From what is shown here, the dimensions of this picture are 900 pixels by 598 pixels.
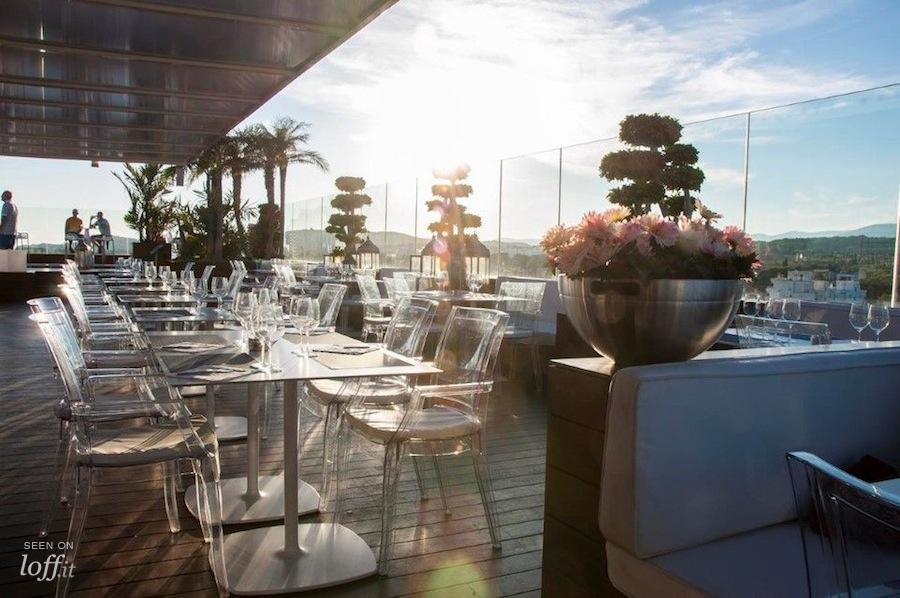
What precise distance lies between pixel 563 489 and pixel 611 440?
356 millimetres

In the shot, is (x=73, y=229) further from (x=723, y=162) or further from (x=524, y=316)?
(x=723, y=162)

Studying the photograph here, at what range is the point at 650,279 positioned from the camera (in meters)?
1.92

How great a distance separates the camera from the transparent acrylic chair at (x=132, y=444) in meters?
2.40

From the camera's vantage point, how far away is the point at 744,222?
702 centimetres

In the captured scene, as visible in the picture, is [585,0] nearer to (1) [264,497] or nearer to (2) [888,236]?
(2) [888,236]

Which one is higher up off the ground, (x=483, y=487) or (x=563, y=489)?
(x=563, y=489)

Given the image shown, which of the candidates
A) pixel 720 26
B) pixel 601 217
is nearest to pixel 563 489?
pixel 601 217

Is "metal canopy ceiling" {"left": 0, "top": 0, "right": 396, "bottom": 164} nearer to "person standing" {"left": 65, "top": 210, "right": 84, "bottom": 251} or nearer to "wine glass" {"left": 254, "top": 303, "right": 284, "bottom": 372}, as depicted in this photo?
"wine glass" {"left": 254, "top": 303, "right": 284, "bottom": 372}

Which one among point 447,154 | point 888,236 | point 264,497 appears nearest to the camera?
point 264,497

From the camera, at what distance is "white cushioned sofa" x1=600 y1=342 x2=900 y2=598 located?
174cm

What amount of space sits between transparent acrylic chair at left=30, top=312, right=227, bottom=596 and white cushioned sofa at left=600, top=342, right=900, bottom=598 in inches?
55.6

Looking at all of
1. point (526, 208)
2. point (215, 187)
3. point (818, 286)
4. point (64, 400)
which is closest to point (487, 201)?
point (526, 208)

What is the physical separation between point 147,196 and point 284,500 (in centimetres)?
1936

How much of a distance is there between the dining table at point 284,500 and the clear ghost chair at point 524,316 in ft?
11.9
